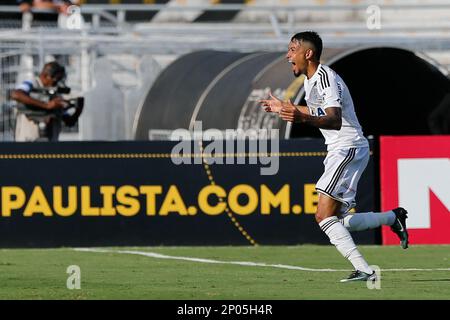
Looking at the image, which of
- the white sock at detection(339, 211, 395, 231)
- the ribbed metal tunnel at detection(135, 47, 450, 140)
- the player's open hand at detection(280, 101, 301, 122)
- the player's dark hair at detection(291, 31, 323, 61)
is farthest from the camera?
the ribbed metal tunnel at detection(135, 47, 450, 140)

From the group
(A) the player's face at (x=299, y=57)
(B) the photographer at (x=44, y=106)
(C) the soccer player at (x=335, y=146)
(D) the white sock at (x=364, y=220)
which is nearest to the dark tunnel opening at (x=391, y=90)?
(B) the photographer at (x=44, y=106)

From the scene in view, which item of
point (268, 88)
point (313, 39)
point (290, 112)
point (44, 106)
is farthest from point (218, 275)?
point (268, 88)

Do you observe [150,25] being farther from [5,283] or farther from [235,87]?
[5,283]

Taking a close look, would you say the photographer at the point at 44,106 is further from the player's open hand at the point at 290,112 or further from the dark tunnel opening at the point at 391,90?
the player's open hand at the point at 290,112

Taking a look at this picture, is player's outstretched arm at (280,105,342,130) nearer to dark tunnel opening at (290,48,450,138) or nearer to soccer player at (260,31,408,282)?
soccer player at (260,31,408,282)

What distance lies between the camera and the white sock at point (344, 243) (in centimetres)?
1282

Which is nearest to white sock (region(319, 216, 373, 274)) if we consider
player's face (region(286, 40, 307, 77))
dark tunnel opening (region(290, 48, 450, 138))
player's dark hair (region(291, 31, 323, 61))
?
player's face (region(286, 40, 307, 77))

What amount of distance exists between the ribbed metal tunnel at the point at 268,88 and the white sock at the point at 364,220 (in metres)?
7.97

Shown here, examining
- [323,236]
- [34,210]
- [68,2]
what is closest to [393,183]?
[323,236]

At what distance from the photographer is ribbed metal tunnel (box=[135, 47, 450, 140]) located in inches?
883

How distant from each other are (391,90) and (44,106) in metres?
8.54

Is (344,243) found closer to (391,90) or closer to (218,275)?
(218,275)

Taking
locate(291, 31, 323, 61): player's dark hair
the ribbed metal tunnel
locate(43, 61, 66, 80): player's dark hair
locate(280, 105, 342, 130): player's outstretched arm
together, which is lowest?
locate(280, 105, 342, 130): player's outstretched arm
